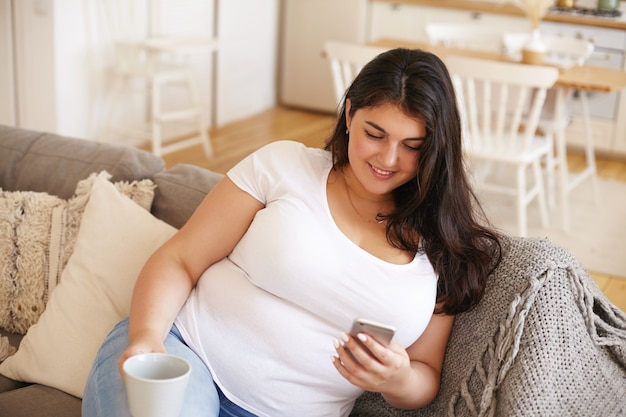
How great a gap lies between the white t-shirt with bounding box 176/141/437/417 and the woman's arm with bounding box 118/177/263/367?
0.03 meters

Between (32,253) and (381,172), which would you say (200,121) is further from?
(381,172)

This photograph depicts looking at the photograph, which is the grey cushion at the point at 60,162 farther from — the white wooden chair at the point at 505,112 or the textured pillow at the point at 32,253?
the white wooden chair at the point at 505,112

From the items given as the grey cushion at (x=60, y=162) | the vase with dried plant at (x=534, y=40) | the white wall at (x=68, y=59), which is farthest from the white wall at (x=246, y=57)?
the grey cushion at (x=60, y=162)

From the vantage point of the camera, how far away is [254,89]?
580 centimetres

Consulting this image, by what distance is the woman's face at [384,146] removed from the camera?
1385 millimetres

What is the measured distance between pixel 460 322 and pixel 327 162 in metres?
0.37

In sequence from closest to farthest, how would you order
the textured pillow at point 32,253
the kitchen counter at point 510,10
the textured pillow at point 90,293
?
the textured pillow at point 90,293, the textured pillow at point 32,253, the kitchen counter at point 510,10

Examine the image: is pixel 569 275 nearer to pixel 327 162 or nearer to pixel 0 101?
pixel 327 162

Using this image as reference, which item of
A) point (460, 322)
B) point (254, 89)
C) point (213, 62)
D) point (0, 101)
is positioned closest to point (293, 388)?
point (460, 322)

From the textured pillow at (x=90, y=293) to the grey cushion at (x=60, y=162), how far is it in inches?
5.6

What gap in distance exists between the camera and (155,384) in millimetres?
1036

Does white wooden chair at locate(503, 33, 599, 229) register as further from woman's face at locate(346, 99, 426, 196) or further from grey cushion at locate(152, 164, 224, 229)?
woman's face at locate(346, 99, 426, 196)

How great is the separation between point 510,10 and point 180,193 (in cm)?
Answer: 388

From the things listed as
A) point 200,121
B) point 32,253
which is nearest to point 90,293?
point 32,253
